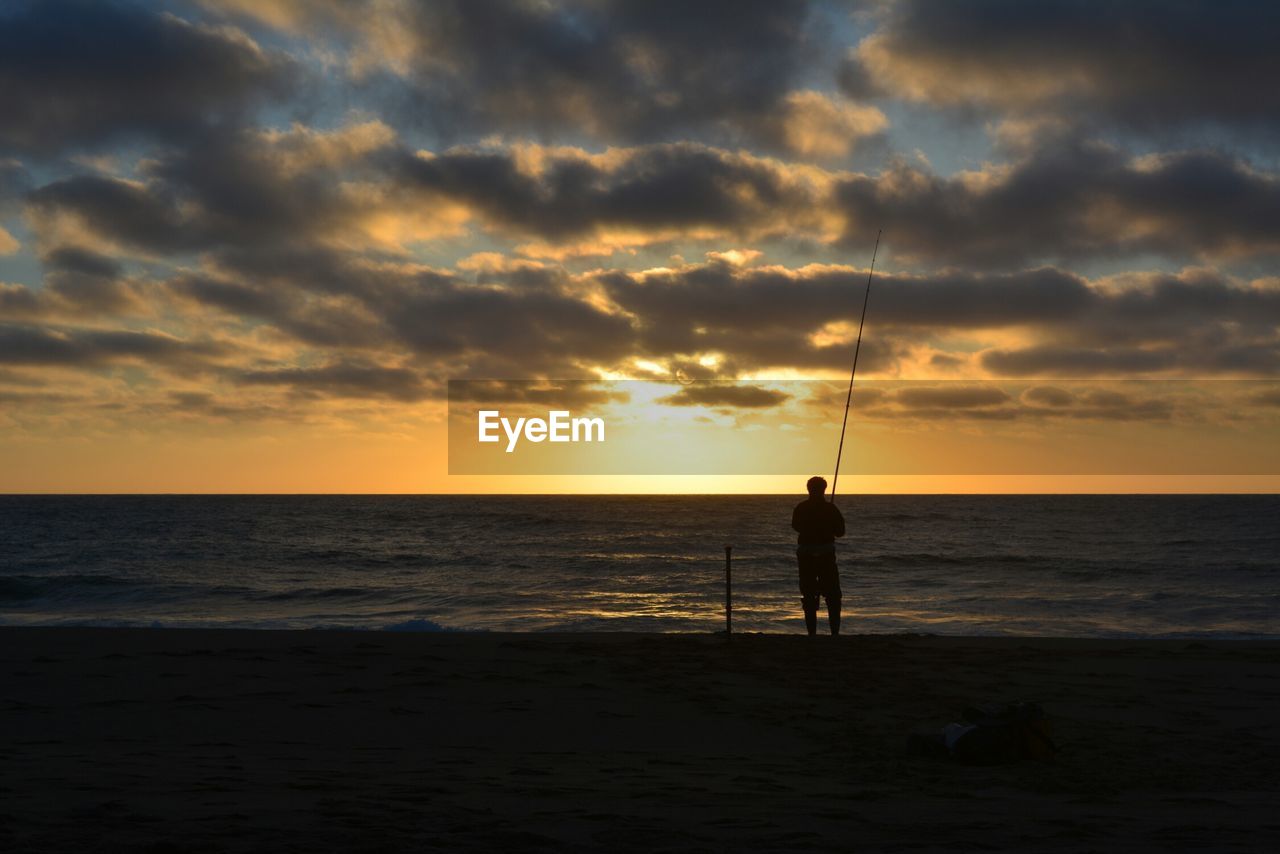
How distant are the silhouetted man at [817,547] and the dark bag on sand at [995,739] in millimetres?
5000

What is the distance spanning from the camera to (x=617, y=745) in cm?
663

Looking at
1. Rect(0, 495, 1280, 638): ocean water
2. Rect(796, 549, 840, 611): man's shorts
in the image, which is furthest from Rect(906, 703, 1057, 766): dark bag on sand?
Rect(0, 495, 1280, 638): ocean water

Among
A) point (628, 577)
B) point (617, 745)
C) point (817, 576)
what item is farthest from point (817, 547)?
point (628, 577)

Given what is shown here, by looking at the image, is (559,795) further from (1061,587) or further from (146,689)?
(1061,587)

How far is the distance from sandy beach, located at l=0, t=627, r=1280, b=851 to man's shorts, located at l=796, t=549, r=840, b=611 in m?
0.63

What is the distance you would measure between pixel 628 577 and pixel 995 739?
2443 cm

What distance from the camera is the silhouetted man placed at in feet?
36.9

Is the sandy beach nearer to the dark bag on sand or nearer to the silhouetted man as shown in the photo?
the dark bag on sand

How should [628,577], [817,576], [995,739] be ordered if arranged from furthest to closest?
[628,577], [817,576], [995,739]

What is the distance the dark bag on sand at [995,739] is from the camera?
19.5 ft

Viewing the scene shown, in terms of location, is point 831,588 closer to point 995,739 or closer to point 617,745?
point 617,745

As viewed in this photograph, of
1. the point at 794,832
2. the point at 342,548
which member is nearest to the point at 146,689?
the point at 794,832

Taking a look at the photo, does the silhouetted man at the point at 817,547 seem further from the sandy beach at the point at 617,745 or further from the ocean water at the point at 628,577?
the ocean water at the point at 628,577

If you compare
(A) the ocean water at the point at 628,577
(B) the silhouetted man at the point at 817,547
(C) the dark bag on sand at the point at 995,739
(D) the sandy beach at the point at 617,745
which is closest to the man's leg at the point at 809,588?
(B) the silhouetted man at the point at 817,547
